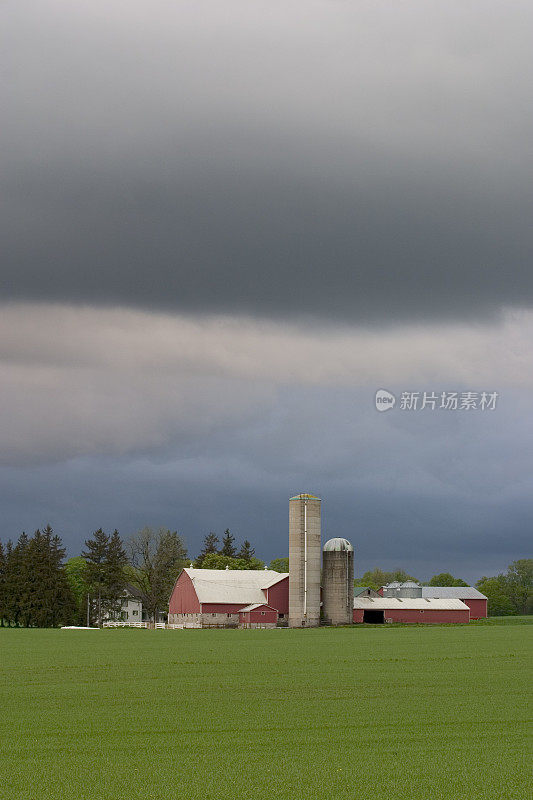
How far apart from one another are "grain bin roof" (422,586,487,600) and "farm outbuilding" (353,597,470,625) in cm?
3471

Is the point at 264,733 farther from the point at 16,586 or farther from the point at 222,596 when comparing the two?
the point at 16,586

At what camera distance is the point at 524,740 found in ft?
62.2

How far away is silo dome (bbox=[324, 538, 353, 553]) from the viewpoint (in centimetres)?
11838

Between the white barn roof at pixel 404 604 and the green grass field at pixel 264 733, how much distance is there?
92.8 m

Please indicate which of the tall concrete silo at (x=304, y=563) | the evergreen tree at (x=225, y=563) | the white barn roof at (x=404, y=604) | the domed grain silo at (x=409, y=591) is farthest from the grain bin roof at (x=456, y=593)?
the tall concrete silo at (x=304, y=563)

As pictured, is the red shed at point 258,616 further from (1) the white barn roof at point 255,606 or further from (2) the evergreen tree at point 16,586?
(2) the evergreen tree at point 16,586

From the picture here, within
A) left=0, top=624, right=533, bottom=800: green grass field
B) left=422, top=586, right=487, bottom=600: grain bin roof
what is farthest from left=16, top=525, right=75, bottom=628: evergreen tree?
left=0, top=624, right=533, bottom=800: green grass field

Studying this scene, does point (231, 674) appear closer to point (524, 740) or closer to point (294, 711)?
point (294, 711)

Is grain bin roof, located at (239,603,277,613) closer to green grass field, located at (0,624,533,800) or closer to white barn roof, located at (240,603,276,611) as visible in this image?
white barn roof, located at (240,603,276,611)

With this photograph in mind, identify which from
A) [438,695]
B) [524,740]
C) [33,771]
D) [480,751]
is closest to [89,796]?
[33,771]

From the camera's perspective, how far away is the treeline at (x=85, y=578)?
12731cm

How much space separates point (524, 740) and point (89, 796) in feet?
29.5

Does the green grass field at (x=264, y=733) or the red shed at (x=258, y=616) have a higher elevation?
the green grass field at (x=264, y=733)

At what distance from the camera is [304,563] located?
379ft
